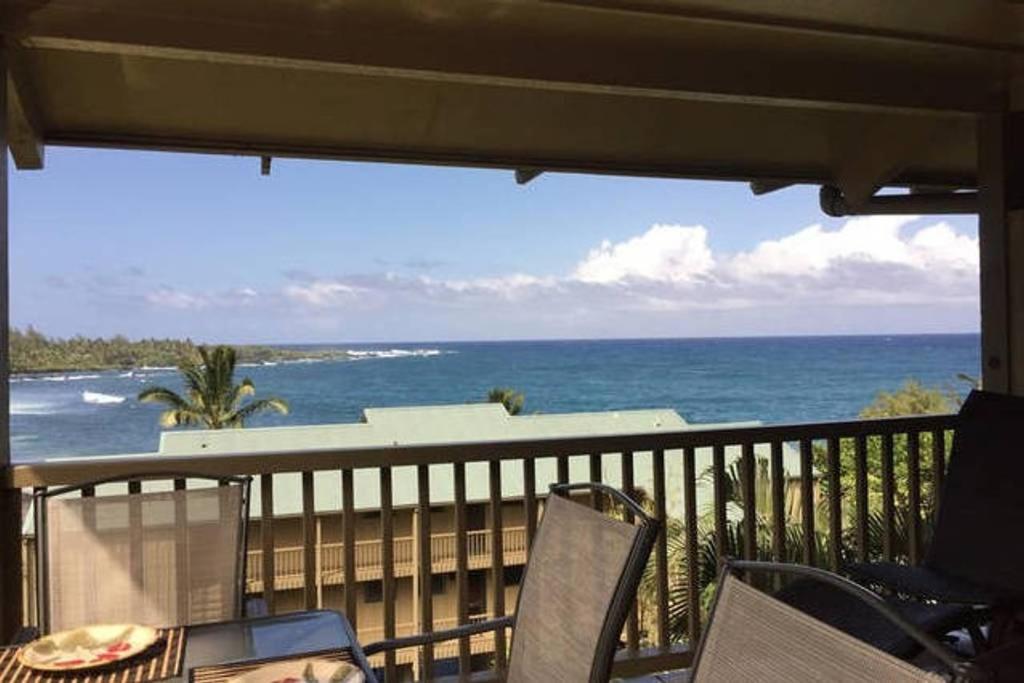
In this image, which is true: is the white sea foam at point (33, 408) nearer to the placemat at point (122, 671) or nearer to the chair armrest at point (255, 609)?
the chair armrest at point (255, 609)

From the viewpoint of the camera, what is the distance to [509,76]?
8.99 feet

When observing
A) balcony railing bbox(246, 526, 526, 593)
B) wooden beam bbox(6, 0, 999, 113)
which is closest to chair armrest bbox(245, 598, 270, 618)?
wooden beam bbox(6, 0, 999, 113)

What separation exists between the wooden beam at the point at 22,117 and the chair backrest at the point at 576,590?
2.11 meters

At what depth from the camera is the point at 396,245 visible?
44281 mm

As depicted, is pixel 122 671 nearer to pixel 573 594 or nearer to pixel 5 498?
pixel 573 594

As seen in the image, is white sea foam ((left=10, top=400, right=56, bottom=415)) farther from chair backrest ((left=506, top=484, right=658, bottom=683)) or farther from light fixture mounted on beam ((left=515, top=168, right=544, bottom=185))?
chair backrest ((left=506, top=484, right=658, bottom=683))

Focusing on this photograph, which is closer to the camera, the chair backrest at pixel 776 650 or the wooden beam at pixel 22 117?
the chair backrest at pixel 776 650

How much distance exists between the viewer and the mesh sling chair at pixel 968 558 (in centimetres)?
247

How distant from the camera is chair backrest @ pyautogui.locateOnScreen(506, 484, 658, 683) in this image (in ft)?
4.79

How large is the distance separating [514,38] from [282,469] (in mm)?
1588

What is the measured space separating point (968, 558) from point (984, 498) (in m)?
0.23

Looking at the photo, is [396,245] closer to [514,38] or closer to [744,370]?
[744,370]

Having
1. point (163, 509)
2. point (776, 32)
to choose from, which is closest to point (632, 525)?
point (163, 509)

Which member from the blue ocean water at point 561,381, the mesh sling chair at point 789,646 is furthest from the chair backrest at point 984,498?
the blue ocean water at point 561,381
